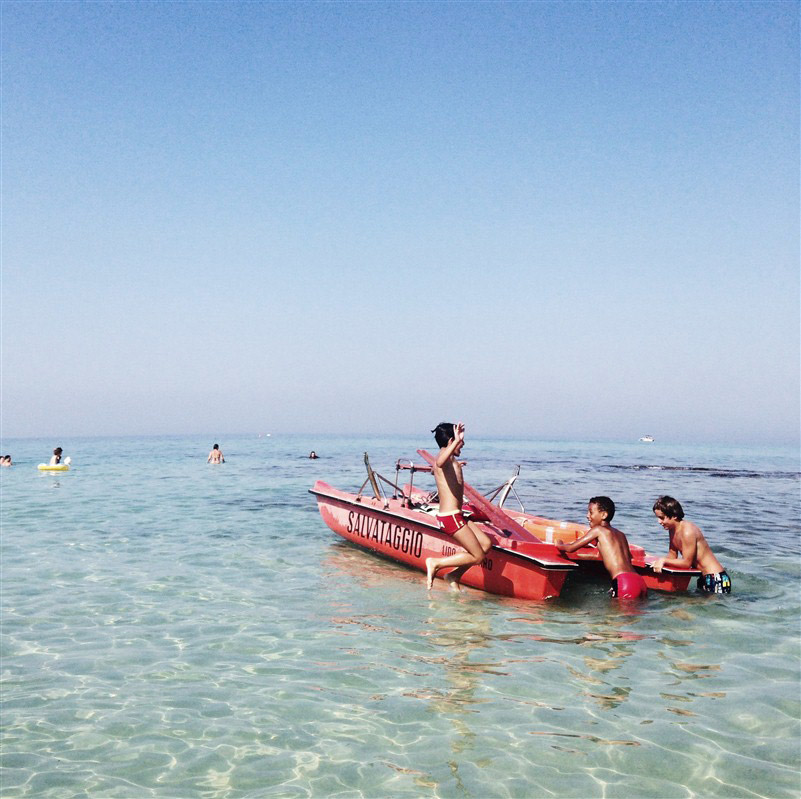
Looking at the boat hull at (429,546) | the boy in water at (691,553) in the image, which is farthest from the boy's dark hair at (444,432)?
the boy in water at (691,553)

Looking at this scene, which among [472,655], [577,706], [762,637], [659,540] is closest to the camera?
[577,706]

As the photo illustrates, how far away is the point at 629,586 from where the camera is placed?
8.89 meters

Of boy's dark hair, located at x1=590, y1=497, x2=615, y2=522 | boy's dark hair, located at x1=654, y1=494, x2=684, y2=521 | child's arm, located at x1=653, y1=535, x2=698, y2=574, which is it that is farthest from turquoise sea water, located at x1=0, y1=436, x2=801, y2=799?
boy's dark hair, located at x1=590, y1=497, x2=615, y2=522

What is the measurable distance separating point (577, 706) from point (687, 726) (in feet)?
2.83

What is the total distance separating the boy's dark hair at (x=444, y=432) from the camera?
8.64 m

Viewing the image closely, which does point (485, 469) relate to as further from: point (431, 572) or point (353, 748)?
point (353, 748)

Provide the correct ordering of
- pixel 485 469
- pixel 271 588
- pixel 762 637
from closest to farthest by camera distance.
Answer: pixel 762 637, pixel 271 588, pixel 485 469

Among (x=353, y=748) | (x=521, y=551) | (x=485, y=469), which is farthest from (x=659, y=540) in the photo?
(x=485, y=469)

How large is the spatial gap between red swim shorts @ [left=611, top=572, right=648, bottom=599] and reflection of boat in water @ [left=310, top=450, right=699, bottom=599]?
50cm

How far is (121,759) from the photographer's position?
15.7ft

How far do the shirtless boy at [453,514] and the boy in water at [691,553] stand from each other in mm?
2642

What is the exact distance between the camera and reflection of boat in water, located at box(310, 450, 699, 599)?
9055 mm

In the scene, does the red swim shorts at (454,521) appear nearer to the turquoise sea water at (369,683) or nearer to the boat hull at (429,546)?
the boat hull at (429,546)

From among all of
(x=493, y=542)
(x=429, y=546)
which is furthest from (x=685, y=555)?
(x=429, y=546)
